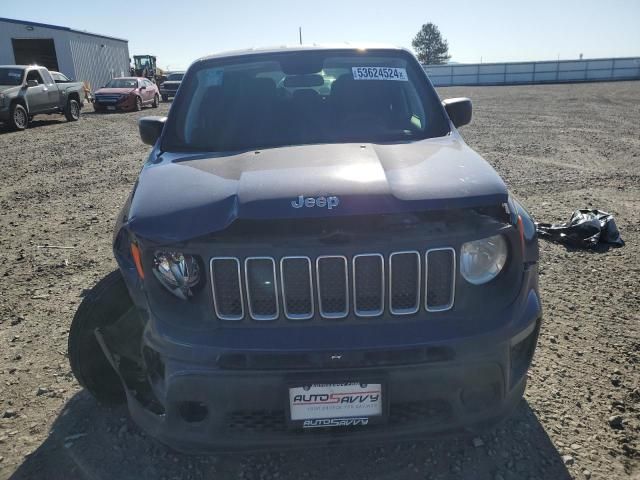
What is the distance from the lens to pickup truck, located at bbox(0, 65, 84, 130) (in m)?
14.0

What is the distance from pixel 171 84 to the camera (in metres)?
22.3

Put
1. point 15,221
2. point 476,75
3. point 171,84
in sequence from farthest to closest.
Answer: point 476,75
point 171,84
point 15,221

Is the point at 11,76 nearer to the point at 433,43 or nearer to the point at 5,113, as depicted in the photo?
the point at 5,113

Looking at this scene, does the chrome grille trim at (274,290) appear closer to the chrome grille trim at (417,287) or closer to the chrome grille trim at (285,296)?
the chrome grille trim at (285,296)

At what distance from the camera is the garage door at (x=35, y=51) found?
29750mm

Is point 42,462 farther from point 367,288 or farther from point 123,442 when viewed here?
point 367,288

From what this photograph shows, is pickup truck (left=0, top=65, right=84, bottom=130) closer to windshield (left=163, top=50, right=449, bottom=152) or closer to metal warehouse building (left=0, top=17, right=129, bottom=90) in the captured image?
windshield (left=163, top=50, right=449, bottom=152)

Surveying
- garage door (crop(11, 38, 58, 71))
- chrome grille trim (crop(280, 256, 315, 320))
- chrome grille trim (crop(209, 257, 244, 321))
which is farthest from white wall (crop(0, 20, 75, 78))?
chrome grille trim (crop(280, 256, 315, 320))

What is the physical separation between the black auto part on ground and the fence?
3805cm

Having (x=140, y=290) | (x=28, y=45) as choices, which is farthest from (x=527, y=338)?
(x=28, y=45)

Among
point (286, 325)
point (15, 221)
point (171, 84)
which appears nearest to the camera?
point (286, 325)

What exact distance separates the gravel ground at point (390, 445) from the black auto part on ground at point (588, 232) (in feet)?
0.54

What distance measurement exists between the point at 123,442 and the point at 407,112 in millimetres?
2472

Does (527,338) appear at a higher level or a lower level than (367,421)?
higher
